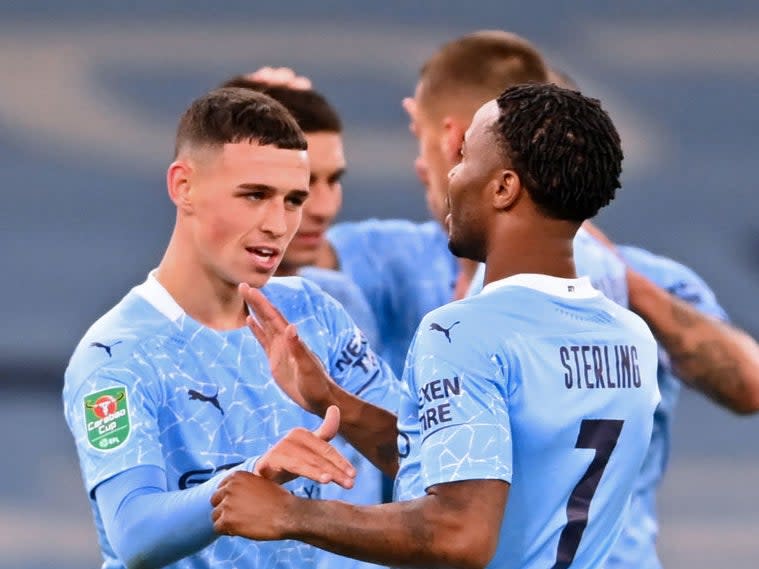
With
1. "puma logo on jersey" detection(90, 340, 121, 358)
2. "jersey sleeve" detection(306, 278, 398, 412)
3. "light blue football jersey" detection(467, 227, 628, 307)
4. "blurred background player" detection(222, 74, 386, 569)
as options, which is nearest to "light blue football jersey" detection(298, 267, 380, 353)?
"blurred background player" detection(222, 74, 386, 569)

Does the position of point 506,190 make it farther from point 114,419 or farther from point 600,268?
point 600,268

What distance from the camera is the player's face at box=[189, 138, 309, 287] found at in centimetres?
339

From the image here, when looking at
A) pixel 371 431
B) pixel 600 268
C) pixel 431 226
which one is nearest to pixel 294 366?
pixel 371 431

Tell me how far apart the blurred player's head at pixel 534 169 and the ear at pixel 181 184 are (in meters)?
0.71

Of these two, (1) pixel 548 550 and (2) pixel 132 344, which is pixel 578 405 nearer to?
(1) pixel 548 550

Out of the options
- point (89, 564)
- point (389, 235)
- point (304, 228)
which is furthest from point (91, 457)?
point (89, 564)

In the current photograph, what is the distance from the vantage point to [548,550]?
2828mm

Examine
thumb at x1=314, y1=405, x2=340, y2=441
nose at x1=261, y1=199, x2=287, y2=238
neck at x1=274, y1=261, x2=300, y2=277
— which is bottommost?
thumb at x1=314, y1=405, x2=340, y2=441

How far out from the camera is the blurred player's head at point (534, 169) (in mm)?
2854

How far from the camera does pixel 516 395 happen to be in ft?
9.09

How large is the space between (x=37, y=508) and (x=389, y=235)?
2093mm

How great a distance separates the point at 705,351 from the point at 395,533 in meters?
1.71

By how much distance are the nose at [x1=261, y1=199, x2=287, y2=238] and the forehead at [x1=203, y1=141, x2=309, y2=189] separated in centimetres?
4

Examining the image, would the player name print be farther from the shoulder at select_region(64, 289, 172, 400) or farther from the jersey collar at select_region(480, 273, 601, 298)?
the shoulder at select_region(64, 289, 172, 400)
